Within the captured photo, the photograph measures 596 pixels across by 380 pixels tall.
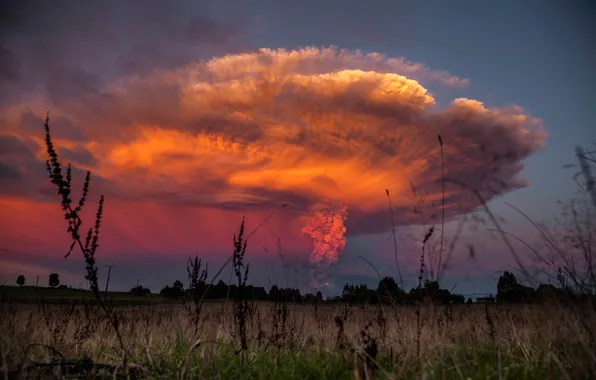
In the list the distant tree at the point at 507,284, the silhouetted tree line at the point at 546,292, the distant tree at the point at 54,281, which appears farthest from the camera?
the distant tree at the point at 54,281

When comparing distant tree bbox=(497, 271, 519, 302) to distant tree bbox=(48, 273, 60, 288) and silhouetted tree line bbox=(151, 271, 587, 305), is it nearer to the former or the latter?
silhouetted tree line bbox=(151, 271, 587, 305)

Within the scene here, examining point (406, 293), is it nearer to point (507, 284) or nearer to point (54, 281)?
point (507, 284)

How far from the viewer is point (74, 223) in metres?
3.24

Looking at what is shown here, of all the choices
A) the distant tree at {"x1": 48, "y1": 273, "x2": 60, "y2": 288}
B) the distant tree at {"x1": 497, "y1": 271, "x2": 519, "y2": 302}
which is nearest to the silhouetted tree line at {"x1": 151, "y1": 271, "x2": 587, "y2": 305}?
the distant tree at {"x1": 497, "y1": 271, "x2": 519, "y2": 302}

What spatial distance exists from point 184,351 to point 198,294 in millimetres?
1926

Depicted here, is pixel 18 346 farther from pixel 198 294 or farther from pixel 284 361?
pixel 284 361

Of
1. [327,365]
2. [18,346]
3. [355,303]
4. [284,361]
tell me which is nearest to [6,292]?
[18,346]

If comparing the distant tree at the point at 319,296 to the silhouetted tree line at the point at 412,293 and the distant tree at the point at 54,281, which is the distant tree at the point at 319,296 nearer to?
the silhouetted tree line at the point at 412,293

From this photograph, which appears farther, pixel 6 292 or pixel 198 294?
pixel 198 294

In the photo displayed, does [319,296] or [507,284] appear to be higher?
[507,284]

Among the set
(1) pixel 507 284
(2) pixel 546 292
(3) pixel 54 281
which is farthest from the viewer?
(3) pixel 54 281

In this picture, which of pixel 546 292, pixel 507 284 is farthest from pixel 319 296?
pixel 546 292

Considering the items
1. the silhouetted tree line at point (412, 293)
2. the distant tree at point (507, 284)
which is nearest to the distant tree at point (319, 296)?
the silhouetted tree line at point (412, 293)

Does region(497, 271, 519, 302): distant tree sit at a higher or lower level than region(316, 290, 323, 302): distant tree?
higher
